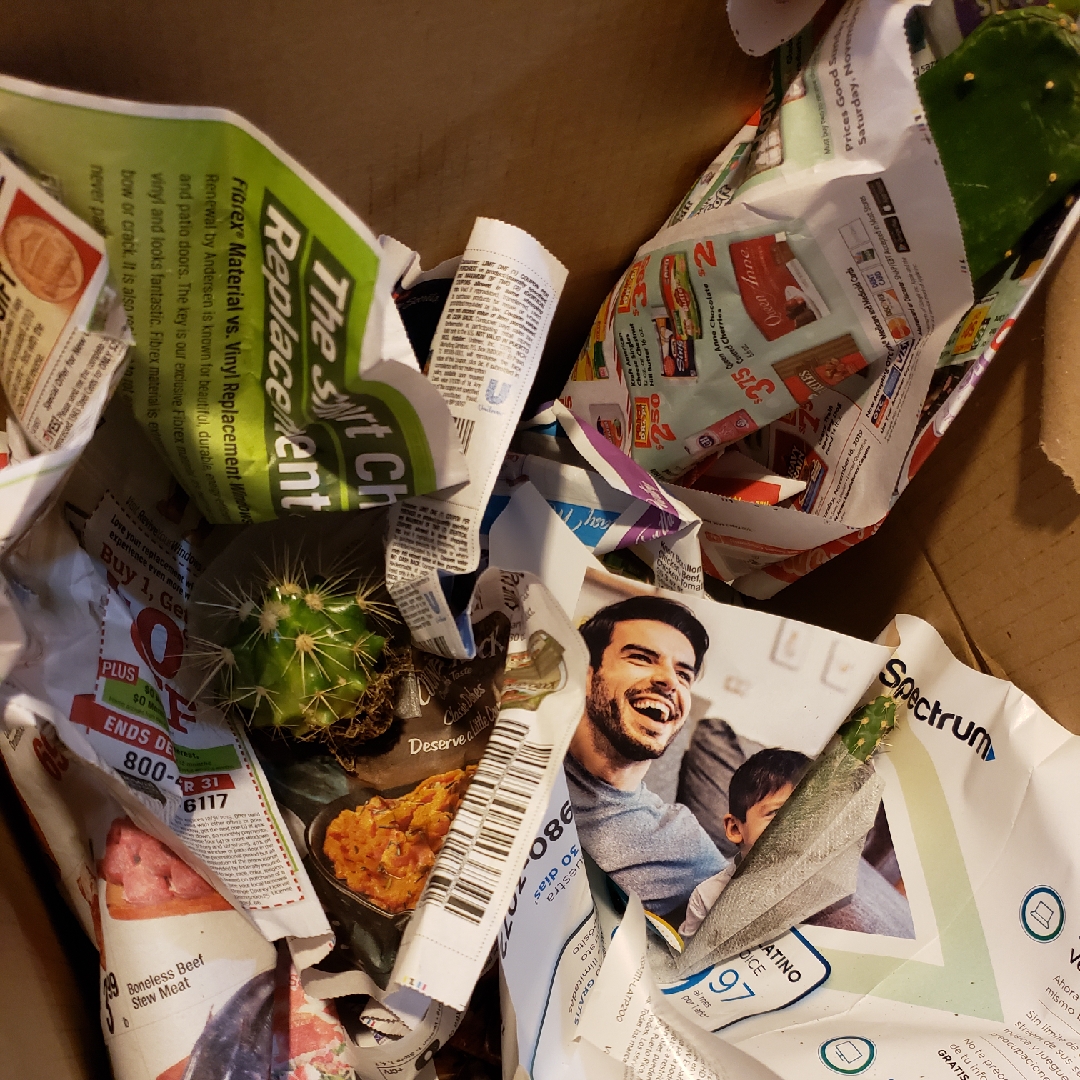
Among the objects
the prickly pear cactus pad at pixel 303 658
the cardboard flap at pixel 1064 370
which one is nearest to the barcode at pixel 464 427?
the prickly pear cactus pad at pixel 303 658

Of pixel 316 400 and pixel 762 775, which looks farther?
pixel 762 775

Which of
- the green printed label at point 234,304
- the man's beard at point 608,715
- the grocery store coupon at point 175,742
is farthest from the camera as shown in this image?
the man's beard at point 608,715

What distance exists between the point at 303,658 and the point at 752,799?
1.04 ft

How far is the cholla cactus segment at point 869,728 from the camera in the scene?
23.5 inches

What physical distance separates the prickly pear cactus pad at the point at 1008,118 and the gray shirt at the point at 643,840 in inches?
15.4

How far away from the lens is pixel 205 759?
466 millimetres

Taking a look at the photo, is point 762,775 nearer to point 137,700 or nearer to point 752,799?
point 752,799

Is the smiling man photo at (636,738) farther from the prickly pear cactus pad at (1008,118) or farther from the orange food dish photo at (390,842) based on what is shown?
the prickly pear cactus pad at (1008,118)

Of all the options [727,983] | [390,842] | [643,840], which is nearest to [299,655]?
[390,842]

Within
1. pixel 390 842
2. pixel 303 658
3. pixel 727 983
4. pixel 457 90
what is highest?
Answer: pixel 457 90

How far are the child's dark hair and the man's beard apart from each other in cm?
8

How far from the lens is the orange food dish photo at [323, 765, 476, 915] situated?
1.62 feet

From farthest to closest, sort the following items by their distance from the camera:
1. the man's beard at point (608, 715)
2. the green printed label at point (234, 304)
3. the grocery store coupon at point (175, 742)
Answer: the man's beard at point (608, 715) → the grocery store coupon at point (175, 742) → the green printed label at point (234, 304)

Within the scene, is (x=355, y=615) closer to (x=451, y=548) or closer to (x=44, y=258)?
(x=451, y=548)
